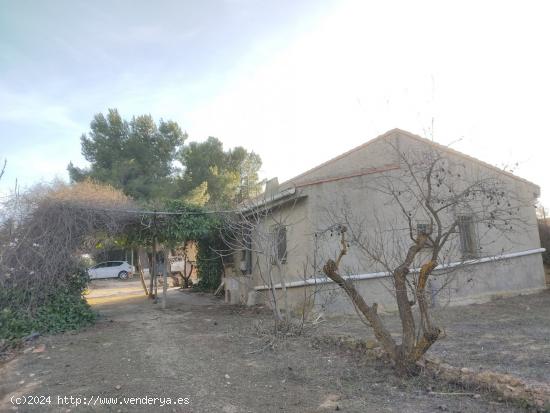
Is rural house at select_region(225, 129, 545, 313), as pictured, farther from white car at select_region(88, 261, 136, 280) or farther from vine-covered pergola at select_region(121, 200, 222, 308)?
white car at select_region(88, 261, 136, 280)

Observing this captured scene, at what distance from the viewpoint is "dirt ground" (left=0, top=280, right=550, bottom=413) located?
13.5 ft

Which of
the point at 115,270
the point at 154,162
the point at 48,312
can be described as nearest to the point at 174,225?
the point at 48,312

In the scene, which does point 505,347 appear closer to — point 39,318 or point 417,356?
point 417,356

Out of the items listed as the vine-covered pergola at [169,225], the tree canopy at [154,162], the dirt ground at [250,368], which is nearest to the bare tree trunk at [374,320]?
the dirt ground at [250,368]

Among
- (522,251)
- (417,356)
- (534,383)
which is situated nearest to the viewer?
(534,383)

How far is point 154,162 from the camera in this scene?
2484cm

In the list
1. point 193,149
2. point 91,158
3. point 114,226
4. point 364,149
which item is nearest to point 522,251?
point 364,149

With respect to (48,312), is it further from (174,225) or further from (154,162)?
(154,162)

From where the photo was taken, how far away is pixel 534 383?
13.6 feet

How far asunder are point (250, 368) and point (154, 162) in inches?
844

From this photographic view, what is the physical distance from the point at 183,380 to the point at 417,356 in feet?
9.80

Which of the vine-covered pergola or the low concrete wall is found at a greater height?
the vine-covered pergola

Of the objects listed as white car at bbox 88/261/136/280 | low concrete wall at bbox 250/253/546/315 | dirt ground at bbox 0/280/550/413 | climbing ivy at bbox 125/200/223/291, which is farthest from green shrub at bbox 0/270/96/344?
white car at bbox 88/261/136/280

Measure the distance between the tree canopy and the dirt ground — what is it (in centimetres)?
1505
